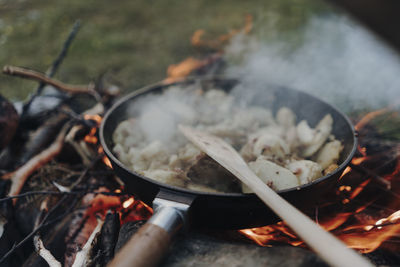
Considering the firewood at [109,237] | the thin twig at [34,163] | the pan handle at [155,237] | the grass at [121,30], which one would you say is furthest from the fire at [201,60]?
the pan handle at [155,237]

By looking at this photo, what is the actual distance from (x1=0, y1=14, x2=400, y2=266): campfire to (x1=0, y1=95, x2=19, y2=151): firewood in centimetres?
1

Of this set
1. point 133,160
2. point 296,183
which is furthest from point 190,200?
point 133,160

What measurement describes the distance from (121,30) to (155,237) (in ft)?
21.4

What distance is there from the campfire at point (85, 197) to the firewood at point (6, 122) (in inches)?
0.4

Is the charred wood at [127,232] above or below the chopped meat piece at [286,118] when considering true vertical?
below

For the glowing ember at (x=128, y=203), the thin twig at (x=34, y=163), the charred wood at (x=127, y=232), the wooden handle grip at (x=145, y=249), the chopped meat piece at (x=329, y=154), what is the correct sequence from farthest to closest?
the thin twig at (x=34, y=163)
the glowing ember at (x=128, y=203)
the chopped meat piece at (x=329, y=154)
the charred wood at (x=127, y=232)
the wooden handle grip at (x=145, y=249)

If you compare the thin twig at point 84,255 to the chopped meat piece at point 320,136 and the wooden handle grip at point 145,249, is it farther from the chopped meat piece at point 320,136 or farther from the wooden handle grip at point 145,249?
the chopped meat piece at point 320,136

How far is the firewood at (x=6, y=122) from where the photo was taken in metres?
2.64

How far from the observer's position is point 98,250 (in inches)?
79.4

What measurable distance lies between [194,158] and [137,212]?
0.71 m

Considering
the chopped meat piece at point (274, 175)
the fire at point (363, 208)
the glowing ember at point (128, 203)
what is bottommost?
the glowing ember at point (128, 203)

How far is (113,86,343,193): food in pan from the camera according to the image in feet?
6.30

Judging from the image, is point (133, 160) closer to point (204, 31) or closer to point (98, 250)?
point (98, 250)

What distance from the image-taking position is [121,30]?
6.99m
